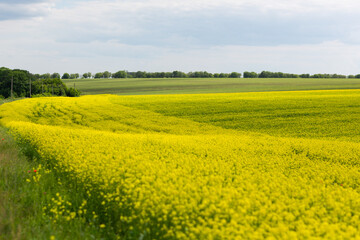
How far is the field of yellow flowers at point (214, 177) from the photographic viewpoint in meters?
5.21

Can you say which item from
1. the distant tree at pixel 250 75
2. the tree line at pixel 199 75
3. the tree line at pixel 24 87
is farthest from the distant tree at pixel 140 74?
the tree line at pixel 24 87

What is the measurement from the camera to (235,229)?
15.3ft

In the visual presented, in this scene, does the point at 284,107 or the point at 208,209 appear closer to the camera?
the point at 208,209

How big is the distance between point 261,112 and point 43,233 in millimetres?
17704

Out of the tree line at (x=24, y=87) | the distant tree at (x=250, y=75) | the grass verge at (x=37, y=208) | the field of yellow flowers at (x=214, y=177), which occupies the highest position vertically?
the distant tree at (x=250, y=75)

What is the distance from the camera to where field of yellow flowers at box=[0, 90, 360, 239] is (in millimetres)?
5211

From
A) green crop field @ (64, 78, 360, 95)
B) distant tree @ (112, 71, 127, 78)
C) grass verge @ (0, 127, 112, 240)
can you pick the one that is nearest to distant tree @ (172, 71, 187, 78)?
distant tree @ (112, 71, 127, 78)

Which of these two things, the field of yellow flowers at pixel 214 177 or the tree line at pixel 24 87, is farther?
the tree line at pixel 24 87

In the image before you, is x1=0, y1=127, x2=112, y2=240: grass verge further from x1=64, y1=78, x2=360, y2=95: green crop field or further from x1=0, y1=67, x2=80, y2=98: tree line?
x1=0, y1=67, x2=80, y2=98: tree line

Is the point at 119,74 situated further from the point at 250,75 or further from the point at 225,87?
the point at 225,87

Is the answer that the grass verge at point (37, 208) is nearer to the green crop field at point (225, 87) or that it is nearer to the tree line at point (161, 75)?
the green crop field at point (225, 87)

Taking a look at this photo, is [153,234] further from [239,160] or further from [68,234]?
[239,160]

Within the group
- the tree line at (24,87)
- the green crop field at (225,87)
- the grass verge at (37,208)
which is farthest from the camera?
the tree line at (24,87)

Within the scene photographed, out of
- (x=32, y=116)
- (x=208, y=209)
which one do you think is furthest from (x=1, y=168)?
(x=32, y=116)
